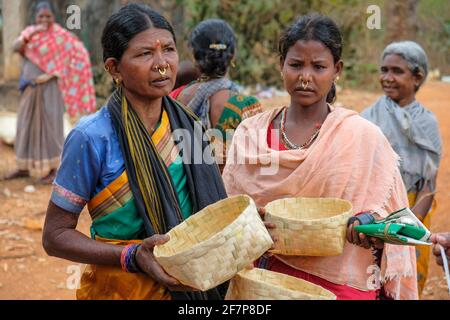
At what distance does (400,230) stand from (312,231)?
0.36 m

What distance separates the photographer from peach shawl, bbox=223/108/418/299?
3.25 meters

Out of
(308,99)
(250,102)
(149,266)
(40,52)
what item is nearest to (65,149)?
(149,266)

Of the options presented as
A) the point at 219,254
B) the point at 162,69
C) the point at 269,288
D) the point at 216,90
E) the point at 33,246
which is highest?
Result: the point at 162,69

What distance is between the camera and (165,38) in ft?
8.98

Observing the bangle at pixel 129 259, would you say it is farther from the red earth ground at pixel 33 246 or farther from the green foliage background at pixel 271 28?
the green foliage background at pixel 271 28

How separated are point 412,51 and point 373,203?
2170mm

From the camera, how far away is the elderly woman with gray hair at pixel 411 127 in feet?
16.3

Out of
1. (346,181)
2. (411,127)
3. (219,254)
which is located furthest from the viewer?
(411,127)

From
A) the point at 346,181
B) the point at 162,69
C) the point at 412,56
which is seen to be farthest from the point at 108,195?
the point at 412,56

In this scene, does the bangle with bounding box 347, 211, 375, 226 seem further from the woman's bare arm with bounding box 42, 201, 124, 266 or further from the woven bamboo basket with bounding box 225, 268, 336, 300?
the woman's bare arm with bounding box 42, 201, 124, 266

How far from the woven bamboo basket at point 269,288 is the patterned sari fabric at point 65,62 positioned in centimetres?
711

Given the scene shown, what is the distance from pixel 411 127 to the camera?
5020mm

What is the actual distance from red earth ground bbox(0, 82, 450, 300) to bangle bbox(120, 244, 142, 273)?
1.61m

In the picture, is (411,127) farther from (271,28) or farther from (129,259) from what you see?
(271,28)
